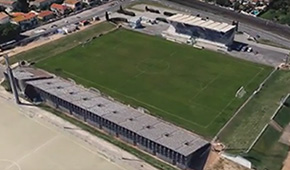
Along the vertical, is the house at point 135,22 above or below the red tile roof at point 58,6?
below

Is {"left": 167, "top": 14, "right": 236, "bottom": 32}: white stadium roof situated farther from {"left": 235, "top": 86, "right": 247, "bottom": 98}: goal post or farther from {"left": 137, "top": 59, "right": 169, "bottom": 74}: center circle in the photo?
{"left": 235, "top": 86, "right": 247, "bottom": 98}: goal post

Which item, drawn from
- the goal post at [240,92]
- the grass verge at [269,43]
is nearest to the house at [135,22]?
the grass verge at [269,43]

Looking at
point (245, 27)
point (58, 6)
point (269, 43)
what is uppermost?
point (58, 6)

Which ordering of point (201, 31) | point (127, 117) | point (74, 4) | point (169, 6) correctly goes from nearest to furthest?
point (127, 117)
point (201, 31)
point (74, 4)
point (169, 6)

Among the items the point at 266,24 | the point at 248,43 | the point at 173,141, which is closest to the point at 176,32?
the point at 248,43

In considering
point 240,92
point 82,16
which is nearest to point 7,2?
point 82,16

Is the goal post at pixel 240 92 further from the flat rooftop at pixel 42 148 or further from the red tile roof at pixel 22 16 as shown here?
the red tile roof at pixel 22 16

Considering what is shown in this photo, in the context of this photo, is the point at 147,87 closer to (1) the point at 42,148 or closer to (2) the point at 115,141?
(2) the point at 115,141
